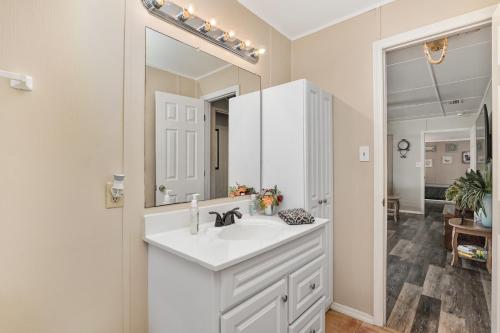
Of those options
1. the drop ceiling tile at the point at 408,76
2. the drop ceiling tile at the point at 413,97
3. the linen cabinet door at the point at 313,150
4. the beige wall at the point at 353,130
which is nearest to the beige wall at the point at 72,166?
the linen cabinet door at the point at 313,150

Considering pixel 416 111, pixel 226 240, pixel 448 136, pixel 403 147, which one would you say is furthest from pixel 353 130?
pixel 448 136

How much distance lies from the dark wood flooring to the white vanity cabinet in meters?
1.06

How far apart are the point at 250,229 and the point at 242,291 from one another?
571 millimetres

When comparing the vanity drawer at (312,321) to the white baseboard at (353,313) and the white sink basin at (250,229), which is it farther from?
the white baseboard at (353,313)

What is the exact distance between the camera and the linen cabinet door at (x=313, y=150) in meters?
1.76

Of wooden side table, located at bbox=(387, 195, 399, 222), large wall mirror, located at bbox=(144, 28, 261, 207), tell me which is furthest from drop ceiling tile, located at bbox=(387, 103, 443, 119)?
large wall mirror, located at bbox=(144, 28, 261, 207)

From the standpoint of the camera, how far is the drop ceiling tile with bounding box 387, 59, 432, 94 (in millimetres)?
2951

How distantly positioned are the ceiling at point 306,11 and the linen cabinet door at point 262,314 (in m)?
1.91

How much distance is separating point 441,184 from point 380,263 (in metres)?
8.70

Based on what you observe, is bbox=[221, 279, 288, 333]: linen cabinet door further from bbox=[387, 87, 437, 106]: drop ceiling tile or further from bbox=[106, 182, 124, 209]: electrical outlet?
bbox=[387, 87, 437, 106]: drop ceiling tile

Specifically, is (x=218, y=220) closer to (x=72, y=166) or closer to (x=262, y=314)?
(x=262, y=314)

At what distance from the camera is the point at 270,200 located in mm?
1776

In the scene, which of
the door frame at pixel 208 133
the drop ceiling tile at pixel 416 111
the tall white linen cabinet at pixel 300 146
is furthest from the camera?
the drop ceiling tile at pixel 416 111

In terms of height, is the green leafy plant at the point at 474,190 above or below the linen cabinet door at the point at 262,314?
above
